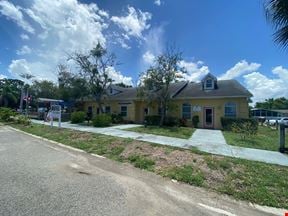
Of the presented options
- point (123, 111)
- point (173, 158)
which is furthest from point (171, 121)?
point (173, 158)

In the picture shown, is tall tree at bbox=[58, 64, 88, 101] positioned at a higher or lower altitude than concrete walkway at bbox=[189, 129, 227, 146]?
higher

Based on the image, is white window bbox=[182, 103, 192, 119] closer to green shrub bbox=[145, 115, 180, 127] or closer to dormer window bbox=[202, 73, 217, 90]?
green shrub bbox=[145, 115, 180, 127]

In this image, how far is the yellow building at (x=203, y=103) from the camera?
19828mm

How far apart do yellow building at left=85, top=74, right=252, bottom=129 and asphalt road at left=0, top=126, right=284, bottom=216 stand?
15.7 metres

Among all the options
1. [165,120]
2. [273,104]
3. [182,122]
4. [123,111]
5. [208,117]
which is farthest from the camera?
[273,104]

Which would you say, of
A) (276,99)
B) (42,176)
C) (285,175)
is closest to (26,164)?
(42,176)

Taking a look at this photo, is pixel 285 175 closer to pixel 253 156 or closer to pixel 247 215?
pixel 253 156

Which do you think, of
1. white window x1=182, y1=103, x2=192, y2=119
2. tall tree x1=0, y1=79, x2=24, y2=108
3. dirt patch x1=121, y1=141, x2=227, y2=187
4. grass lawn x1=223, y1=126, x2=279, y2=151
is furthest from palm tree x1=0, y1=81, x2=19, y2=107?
grass lawn x1=223, y1=126, x2=279, y2=151

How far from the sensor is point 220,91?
2105 cm

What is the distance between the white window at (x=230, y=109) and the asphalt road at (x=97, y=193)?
15670mm

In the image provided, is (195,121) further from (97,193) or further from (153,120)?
(97,193)

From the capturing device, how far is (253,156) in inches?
325

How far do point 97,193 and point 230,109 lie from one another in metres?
18.0

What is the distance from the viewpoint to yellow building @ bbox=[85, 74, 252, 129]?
65.1 feet
